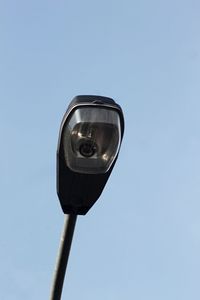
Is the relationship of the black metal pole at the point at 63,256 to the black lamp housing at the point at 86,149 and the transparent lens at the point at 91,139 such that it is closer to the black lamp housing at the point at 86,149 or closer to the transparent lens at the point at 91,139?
the black lamp housing at the point at 86,149

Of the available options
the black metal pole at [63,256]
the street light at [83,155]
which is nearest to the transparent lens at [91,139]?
the street light at [83,155]

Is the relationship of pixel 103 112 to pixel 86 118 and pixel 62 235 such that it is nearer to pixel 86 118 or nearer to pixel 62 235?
pixel 86 118

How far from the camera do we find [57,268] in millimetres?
10398

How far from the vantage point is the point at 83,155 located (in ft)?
34.2

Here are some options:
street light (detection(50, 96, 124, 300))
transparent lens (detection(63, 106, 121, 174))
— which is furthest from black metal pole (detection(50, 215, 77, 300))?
transparent lens (detection(63, 106, 121, 174))

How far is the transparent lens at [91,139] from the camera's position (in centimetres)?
1031

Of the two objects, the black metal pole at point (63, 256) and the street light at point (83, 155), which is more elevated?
the street light at point (83, 155)

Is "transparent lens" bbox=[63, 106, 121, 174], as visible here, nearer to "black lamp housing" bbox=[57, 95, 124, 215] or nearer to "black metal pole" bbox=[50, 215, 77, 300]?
"black lamp housing" bbox=[57, 95, 124, 215]

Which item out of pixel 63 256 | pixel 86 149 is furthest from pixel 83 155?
pixel 63 256

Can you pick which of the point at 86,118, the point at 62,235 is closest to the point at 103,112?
the point at 86,118

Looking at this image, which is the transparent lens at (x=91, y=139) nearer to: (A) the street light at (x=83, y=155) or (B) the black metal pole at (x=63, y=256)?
(A) the street light at (x=83, y=155)

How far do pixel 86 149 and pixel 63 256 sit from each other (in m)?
0.62

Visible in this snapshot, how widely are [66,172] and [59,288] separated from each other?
25.9 inches

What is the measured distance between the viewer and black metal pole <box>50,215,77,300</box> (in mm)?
10367
